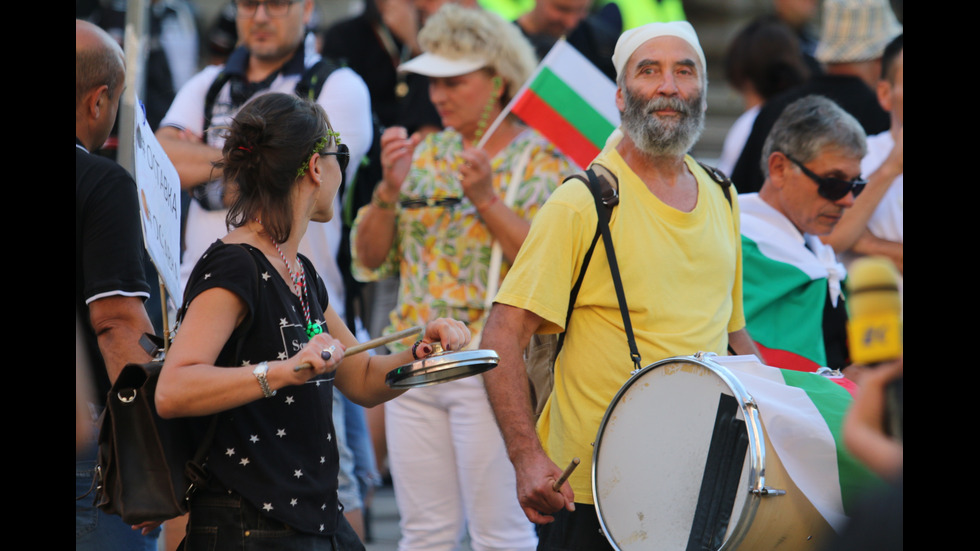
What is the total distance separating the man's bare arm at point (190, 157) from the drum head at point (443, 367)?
2.13 m

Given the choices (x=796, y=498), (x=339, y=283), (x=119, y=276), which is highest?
(x=119, y=276)

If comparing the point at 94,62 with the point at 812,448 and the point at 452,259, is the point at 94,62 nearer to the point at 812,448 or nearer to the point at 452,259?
the point at 452,259

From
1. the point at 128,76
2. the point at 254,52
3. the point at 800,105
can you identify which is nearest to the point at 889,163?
the point at 800,105

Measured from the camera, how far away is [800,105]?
15.7 feet

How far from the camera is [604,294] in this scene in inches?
135

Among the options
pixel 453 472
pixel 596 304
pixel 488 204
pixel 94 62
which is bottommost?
pixel 453 472

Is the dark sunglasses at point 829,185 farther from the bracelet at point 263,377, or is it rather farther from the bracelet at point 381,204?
the bracelet at point 263,377

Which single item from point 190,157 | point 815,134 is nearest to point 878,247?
point 815,134

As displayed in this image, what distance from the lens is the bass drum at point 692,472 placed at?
2963mm

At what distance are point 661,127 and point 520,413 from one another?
0.96m

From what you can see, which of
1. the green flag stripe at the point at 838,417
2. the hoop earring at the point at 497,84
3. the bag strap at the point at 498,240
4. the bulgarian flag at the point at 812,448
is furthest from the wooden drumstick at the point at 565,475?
the hoop earring at the point at 497,84

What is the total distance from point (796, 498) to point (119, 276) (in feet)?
6.00

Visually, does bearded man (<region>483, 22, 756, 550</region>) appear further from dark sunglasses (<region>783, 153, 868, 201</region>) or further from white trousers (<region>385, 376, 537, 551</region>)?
dark sunglasses (<region>783, 153, 868, 201</region>)

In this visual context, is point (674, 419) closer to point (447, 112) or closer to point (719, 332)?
point (719, 332)
